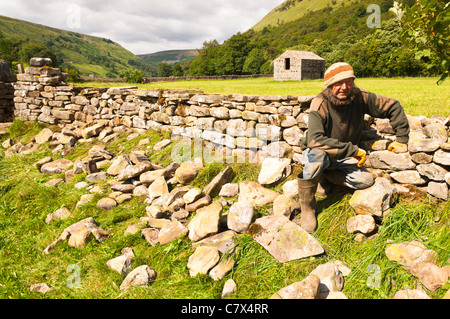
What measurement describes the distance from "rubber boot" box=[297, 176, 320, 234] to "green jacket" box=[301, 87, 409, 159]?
45cm

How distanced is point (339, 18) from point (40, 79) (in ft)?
411

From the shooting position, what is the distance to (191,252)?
12.0ft

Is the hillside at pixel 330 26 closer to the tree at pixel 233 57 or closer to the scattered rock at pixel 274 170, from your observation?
the tree at pixel 233 57

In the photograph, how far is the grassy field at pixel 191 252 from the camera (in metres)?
2.98

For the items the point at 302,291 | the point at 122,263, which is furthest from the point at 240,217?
the point at 122,263

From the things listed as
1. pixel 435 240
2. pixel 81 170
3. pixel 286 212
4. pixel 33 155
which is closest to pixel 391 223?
pixel 435 240

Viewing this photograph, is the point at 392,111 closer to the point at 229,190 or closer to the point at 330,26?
the point at 229,190

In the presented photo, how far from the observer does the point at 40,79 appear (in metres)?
9.70

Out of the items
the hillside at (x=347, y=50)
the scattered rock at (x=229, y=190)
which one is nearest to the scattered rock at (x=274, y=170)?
the scattered rock at (x=229, y=190)

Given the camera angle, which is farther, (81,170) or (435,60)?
(81,170)

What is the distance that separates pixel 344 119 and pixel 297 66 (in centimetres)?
3695

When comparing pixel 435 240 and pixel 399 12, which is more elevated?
pixel 399 12

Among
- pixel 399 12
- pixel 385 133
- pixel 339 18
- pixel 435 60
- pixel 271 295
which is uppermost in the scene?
pixel 339 18
